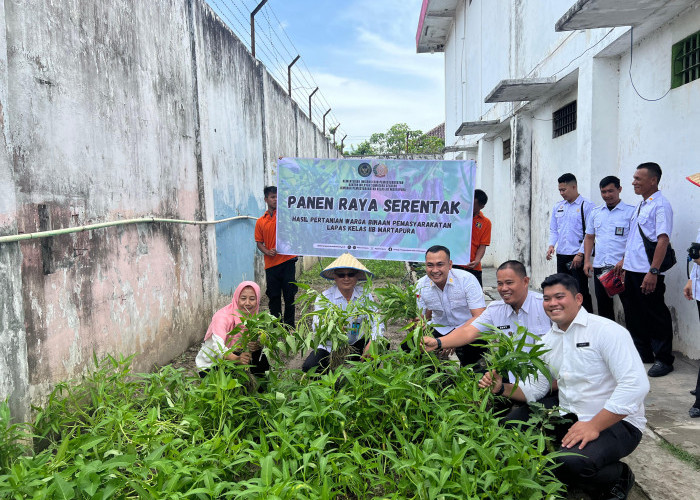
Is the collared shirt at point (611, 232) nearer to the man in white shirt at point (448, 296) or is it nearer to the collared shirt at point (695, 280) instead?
the collared shirt at point (695, 280)

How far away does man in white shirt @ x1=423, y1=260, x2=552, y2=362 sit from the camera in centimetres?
323

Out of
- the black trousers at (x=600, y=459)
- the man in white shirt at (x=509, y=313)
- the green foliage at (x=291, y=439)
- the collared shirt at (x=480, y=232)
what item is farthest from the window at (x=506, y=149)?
the black trousers at (x=600, y=459)

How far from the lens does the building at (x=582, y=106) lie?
176 inches

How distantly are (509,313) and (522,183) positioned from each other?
578 centimetres

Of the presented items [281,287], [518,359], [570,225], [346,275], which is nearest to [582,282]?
[570,225]

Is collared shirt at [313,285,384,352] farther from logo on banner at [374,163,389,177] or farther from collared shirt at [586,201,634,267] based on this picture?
collared shirt at [586,201,634,267]

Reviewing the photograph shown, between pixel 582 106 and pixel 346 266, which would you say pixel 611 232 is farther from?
pixel 346 266

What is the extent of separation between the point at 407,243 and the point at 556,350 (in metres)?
2.24

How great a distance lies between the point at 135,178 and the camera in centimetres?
440

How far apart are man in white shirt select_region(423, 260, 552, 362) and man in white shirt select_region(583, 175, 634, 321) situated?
1910mm

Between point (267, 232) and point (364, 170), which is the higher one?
point (364, 170)

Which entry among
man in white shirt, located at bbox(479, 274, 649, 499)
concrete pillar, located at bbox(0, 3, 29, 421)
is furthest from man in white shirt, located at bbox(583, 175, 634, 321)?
concrete pillar, located at bbox(0, 3, 29, 421)

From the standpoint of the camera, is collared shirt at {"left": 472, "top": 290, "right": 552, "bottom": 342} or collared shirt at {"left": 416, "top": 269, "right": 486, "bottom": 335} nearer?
collared shirt at {"left": 472, "top": 290, "right": 552, "bottom": 342}

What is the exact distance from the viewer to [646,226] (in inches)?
171
